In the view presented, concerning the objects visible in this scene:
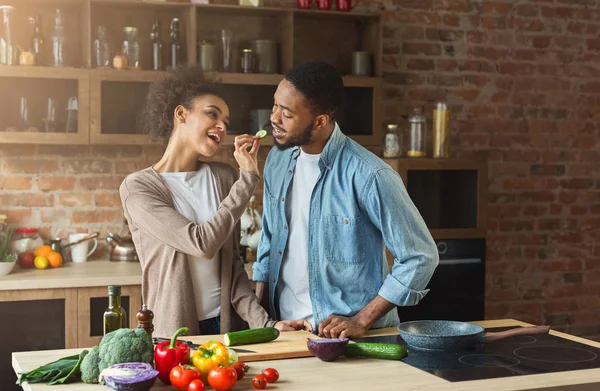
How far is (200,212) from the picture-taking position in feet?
9.75

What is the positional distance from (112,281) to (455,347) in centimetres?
212

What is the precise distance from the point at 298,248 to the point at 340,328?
1.28ft

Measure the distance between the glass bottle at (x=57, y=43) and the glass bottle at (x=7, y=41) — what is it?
19 cm

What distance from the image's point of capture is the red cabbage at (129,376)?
6.53 ft

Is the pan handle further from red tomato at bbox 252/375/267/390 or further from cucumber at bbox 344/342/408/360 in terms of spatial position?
red tomato at bbox 252/375/267/390

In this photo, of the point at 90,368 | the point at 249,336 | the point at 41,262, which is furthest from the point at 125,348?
the point at 41,262

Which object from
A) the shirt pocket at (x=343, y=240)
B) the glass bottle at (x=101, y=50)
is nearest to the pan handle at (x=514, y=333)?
the shirt pocket at (x=343, y=240)

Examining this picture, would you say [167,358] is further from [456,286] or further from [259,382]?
[456,286]

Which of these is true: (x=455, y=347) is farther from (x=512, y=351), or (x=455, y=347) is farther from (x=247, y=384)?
(x=247, y=384)

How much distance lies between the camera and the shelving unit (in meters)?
4.38

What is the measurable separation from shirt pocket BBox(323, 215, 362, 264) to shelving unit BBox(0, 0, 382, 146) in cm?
171

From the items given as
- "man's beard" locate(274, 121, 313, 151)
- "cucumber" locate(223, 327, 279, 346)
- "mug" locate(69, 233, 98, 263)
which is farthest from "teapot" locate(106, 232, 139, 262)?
"cucumber" locate(223, 327, 279, 346)

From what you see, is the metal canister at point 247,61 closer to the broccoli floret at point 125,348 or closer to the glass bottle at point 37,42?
the glass bottle at point 37,42

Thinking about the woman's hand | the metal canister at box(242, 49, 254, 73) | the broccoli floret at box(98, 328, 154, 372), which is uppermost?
the metal canister at box(242, 49, 254, 73)
